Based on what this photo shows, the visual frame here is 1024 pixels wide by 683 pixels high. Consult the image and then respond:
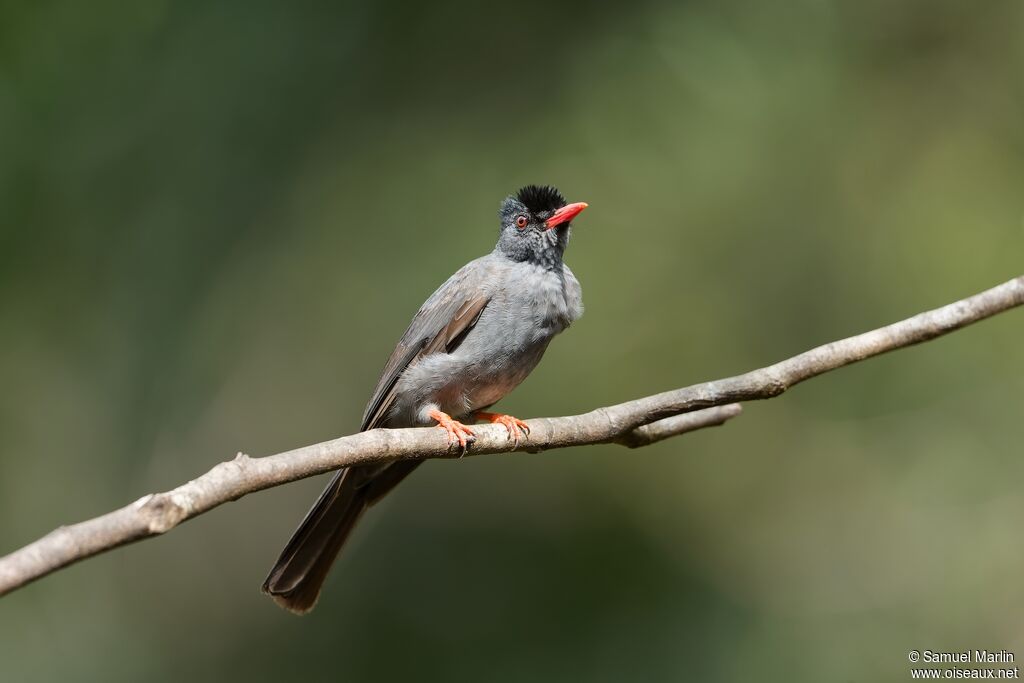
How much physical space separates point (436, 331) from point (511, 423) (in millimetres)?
595

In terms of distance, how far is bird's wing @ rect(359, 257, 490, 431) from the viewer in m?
4.11

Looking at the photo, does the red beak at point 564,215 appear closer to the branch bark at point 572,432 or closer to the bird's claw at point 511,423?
the bird's claw at point 511,423

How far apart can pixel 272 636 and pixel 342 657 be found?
0.57 metres

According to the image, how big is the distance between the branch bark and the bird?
37cm

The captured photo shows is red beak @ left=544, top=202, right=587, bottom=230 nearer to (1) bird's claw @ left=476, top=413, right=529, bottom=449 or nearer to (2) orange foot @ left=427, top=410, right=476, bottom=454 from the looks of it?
(1) bird's claw @ left=476, top=413, right=529, bottom=449

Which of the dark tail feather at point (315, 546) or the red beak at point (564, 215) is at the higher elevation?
the red beak at point (564, 215)

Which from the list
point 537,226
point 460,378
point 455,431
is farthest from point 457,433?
point 537,226

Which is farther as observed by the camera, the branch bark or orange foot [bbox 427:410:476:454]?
orange foot [bbox 427:410:476:454]

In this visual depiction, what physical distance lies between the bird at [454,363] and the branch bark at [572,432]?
372mm

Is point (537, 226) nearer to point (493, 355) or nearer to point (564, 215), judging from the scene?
point (564, 215)

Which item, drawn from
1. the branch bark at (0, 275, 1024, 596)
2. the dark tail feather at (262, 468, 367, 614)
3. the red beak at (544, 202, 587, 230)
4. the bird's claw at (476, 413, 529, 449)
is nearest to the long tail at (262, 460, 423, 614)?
the dark tail feather at (262, 468, 367, 614)

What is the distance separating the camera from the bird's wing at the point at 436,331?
162 inches

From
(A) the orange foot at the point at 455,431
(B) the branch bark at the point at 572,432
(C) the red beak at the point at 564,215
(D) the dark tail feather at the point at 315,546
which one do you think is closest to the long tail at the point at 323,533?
(D) the dark tail feather at the point at 315,546

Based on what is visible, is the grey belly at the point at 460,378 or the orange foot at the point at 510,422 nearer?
the orange foot at the point at 510,422
